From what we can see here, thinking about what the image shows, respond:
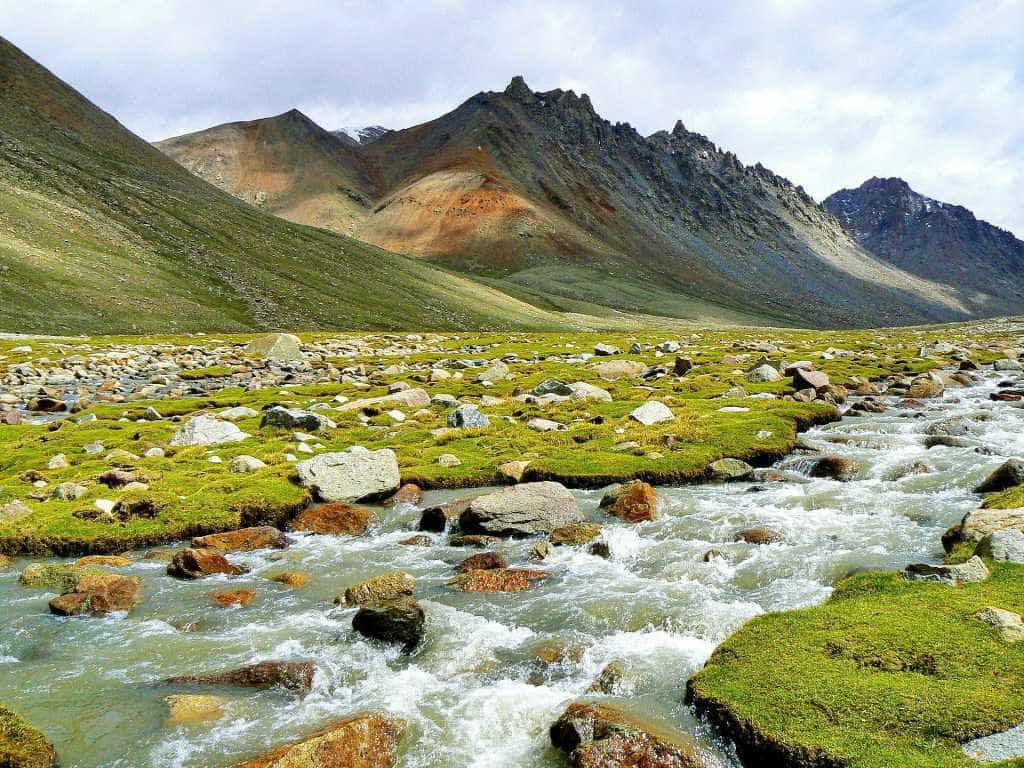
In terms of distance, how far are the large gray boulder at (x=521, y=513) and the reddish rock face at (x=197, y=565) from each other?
6053 mm

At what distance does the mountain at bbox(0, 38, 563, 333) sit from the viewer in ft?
329

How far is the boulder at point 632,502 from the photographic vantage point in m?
18.2

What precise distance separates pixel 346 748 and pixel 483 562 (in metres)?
7.02

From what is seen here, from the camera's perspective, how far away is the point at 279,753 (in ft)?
27.6

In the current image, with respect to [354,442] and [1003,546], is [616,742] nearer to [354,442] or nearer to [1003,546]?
[1003,546]

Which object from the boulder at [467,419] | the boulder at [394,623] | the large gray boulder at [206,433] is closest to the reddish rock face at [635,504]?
the boulder at [394,623]

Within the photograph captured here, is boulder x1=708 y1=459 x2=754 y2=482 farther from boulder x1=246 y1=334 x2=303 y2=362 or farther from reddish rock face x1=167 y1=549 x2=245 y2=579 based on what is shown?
boulder x1=246 y1=334 x2=303 y2=362

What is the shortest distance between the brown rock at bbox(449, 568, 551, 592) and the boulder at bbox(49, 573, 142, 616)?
6832 millimetres

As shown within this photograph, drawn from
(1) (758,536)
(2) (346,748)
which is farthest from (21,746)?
(1) (758,536)

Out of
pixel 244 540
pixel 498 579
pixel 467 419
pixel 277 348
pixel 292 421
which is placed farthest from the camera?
pixel 277 348

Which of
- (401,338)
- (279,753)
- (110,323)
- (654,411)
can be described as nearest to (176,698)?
(279,753)

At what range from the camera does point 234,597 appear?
1386 centimetres

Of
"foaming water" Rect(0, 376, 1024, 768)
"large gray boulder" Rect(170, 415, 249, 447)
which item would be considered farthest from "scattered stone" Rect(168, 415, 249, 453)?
"foaming water" Rect(0, 376, 1024, 768)

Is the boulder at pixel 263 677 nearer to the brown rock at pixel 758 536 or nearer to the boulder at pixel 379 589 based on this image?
the boulder at pixel 379 589
